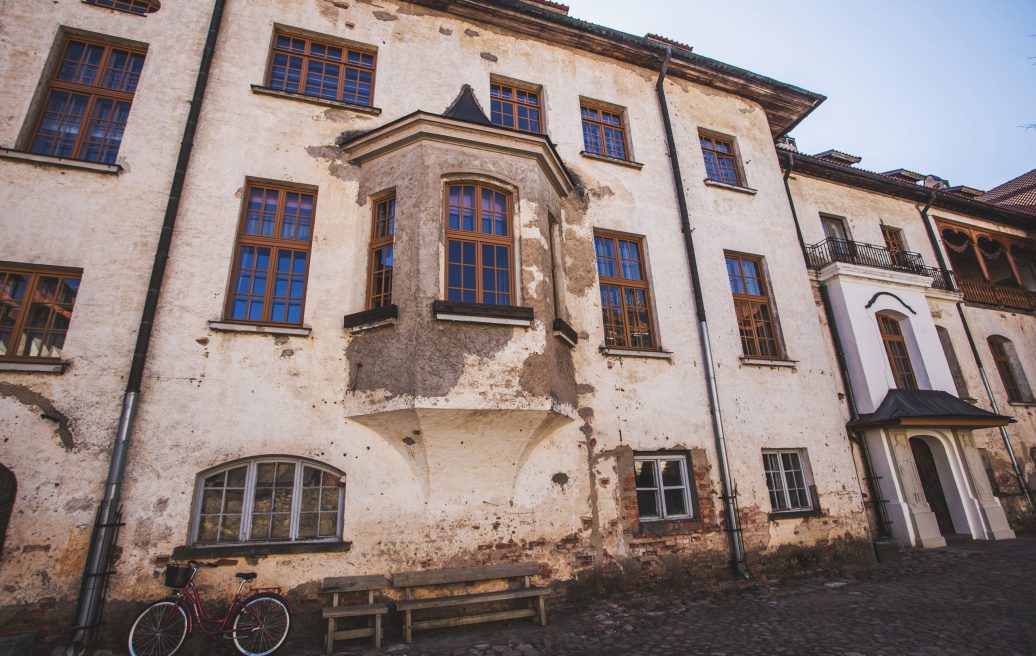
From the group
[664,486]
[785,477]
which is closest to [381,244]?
[664,486]

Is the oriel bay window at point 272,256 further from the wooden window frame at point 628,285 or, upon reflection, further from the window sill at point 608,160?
the window sill at point 608,160

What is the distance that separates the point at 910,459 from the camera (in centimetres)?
1134

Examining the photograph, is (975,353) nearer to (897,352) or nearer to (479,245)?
(897,352)

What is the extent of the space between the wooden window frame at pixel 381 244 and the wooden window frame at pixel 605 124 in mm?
4674

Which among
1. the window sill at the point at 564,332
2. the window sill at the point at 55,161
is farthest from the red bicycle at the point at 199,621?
the window sill at the point at 55,161

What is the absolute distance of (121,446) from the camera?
605 cm

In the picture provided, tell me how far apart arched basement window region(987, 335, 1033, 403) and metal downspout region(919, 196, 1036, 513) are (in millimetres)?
1112

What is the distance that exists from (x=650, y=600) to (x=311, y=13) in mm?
11696

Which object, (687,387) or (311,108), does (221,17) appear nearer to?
(311,108)

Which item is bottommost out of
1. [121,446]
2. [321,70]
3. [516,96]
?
[121,446]

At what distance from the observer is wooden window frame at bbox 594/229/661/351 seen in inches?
364

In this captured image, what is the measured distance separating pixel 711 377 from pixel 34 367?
10.1m

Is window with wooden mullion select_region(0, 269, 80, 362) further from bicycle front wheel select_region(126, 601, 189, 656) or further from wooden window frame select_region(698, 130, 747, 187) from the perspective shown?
wooden window frame select_region(698, 130, 747, 187)

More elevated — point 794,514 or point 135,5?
point 135,5
